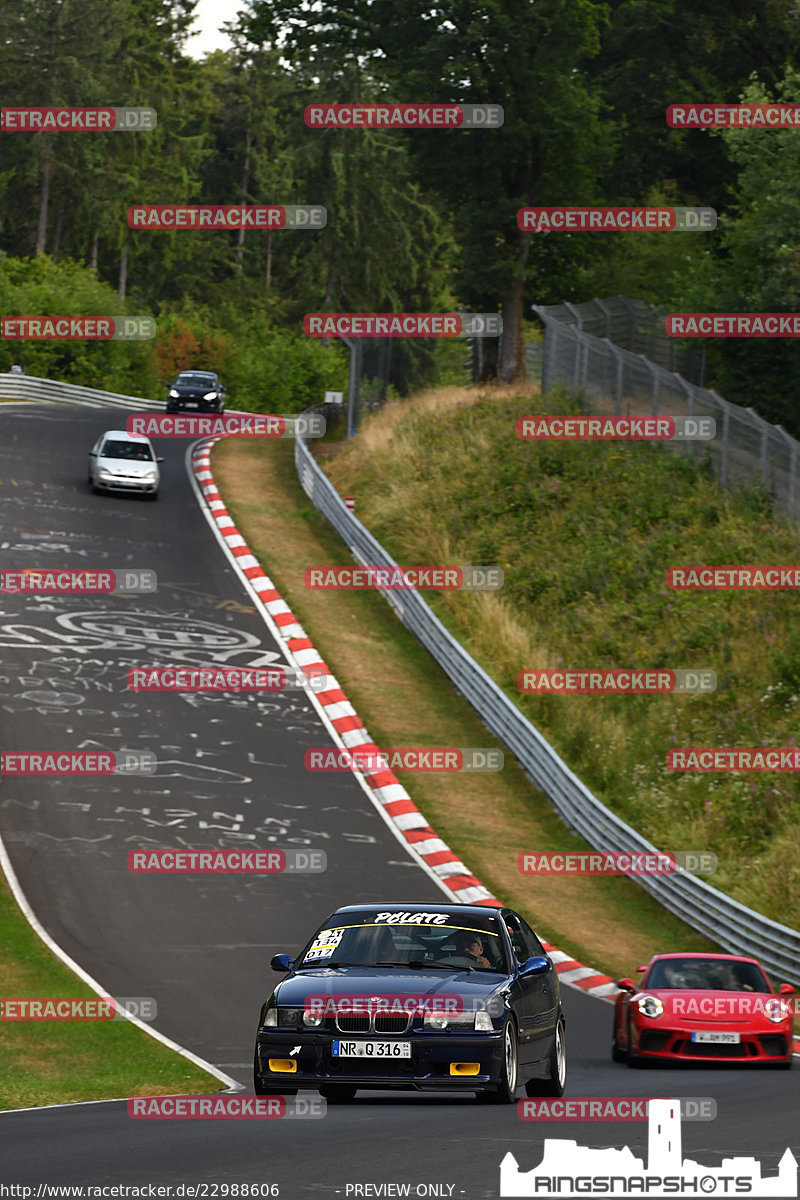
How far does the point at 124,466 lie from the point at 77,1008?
26392mm

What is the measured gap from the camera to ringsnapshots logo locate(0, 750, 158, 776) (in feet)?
75.6

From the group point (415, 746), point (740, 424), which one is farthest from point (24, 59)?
point (415, 746)

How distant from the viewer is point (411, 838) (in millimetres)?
22234

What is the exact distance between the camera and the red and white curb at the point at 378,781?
19.0m

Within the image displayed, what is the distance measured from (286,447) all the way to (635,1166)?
4173 centimetres

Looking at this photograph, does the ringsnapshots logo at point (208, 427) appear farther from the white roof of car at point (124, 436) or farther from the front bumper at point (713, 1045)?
the front bumper at point (713, 1045)

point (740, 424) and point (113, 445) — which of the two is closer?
point (740, 424)

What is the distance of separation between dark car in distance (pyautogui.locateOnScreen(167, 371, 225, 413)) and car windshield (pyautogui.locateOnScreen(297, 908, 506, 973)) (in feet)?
146

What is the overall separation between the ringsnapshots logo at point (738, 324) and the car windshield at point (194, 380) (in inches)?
887

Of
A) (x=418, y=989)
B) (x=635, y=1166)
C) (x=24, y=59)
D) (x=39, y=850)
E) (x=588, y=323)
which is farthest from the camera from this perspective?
(x=24, y=59)

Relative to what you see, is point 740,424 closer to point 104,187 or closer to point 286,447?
point 286,447

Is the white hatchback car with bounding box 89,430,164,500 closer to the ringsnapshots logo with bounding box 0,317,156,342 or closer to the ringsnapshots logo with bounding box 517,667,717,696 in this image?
the ringsnapshots logo with bounding box 517,667,717,696

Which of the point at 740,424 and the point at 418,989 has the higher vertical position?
the point at 740,424

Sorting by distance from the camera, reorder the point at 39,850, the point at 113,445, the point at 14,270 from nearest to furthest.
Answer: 1. the point at 39,850
2. the point at 113,445
3. the point at 14,270
